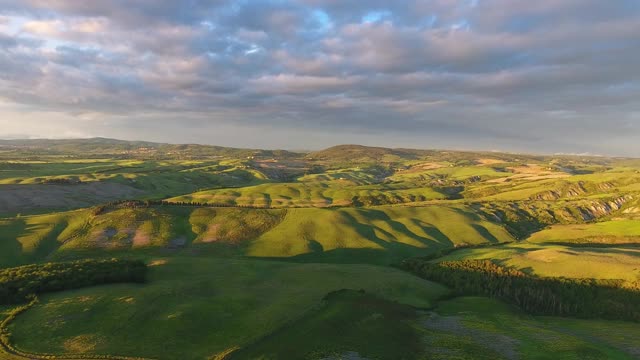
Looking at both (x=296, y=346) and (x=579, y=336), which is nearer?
(x=296, y=346)

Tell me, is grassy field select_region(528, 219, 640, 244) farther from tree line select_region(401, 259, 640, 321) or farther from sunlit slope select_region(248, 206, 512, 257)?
tree line select_region(401, 259, 640, 321)

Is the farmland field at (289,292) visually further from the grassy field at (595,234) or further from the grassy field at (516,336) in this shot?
the grassy field at (595,234)

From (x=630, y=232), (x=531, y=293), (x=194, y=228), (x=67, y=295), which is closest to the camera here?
(x=67, y=295)

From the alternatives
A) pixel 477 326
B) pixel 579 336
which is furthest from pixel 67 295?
pixel 579 336

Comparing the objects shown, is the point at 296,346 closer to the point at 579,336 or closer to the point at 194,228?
the point at 579,336

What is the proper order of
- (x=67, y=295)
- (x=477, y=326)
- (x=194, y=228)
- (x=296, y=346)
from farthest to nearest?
1. (x=194, y=228)
2. (x=67, y=295)
3. (x=477, y=326)
4. (x=296, y=346)
